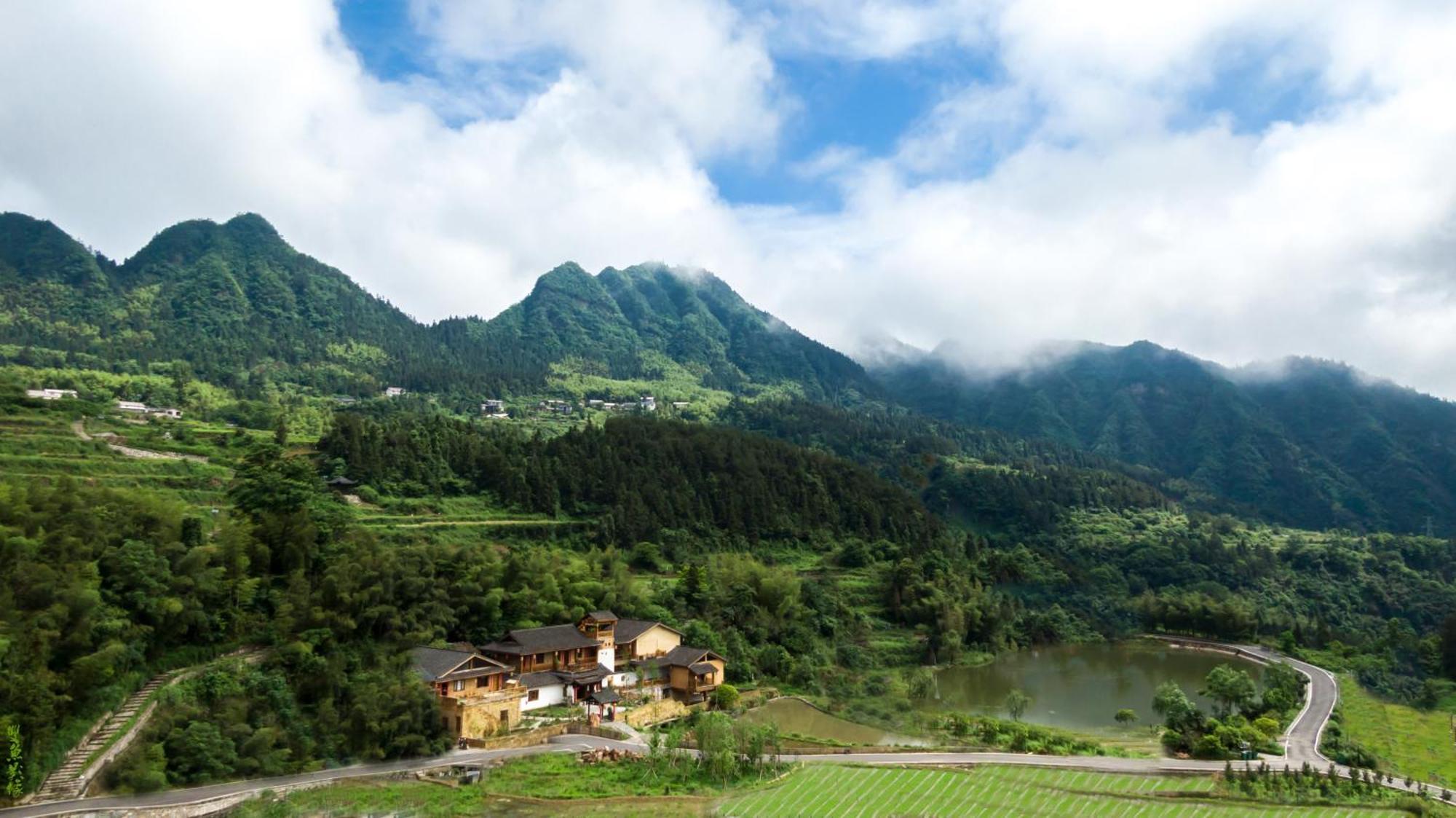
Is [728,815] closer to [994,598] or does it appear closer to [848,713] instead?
[848,713]

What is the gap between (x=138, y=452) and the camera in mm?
45781

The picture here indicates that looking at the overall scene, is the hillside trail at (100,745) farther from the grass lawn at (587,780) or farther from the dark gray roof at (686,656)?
the dark gray roof at (686,656)

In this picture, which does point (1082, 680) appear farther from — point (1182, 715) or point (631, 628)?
point (631, 628)

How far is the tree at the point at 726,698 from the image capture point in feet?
113

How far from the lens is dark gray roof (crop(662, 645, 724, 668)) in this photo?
35.6 meters

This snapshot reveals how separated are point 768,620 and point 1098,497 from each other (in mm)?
60469

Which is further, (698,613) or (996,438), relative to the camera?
(996,438)

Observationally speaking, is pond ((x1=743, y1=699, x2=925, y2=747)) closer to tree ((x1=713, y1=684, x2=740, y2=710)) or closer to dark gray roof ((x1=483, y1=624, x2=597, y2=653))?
tree ((x1=713, y1=684, x2=740, y2=710))

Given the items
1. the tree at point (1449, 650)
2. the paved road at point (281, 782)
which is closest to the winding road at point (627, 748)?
the paved road at point (281, 782)

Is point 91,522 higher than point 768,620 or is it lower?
higher

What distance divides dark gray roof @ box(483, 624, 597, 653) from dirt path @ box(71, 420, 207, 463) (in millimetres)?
24767

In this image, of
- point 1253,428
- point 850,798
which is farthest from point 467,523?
point 1253,428

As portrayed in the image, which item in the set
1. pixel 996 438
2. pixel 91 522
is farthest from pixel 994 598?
pixel 996 438

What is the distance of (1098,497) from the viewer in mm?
91562
